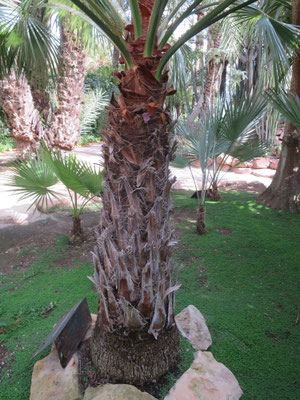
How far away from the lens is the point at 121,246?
4.79 feet

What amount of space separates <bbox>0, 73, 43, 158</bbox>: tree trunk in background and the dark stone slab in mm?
4953

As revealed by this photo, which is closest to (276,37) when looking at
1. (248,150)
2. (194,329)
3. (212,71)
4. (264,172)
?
(248,150)

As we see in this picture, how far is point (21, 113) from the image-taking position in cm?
616

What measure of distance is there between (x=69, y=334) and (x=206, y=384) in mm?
845

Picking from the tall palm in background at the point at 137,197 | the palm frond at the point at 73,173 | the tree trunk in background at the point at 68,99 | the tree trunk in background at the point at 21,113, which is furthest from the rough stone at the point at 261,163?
the tall palm in background at the point at 137,197

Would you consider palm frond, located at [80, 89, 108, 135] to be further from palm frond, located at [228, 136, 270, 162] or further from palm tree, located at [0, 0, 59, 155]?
palm frond, located at [228, 136, 270, 162]

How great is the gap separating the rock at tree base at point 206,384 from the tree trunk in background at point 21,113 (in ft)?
18.3

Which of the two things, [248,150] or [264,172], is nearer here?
[248,150]

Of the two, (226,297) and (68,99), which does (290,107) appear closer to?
(226,297)

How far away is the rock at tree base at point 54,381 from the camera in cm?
156

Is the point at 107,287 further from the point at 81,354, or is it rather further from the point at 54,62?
the point at 54,62

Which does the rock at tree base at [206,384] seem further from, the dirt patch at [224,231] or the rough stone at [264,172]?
the rough stone at [264,172]

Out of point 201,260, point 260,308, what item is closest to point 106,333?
point 260,308

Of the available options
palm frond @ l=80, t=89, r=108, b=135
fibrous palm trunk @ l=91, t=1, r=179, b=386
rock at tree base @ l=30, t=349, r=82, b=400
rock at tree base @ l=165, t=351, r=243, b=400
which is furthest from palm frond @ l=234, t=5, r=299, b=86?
palm frond @ l=80, t=89, r=108, b=135
